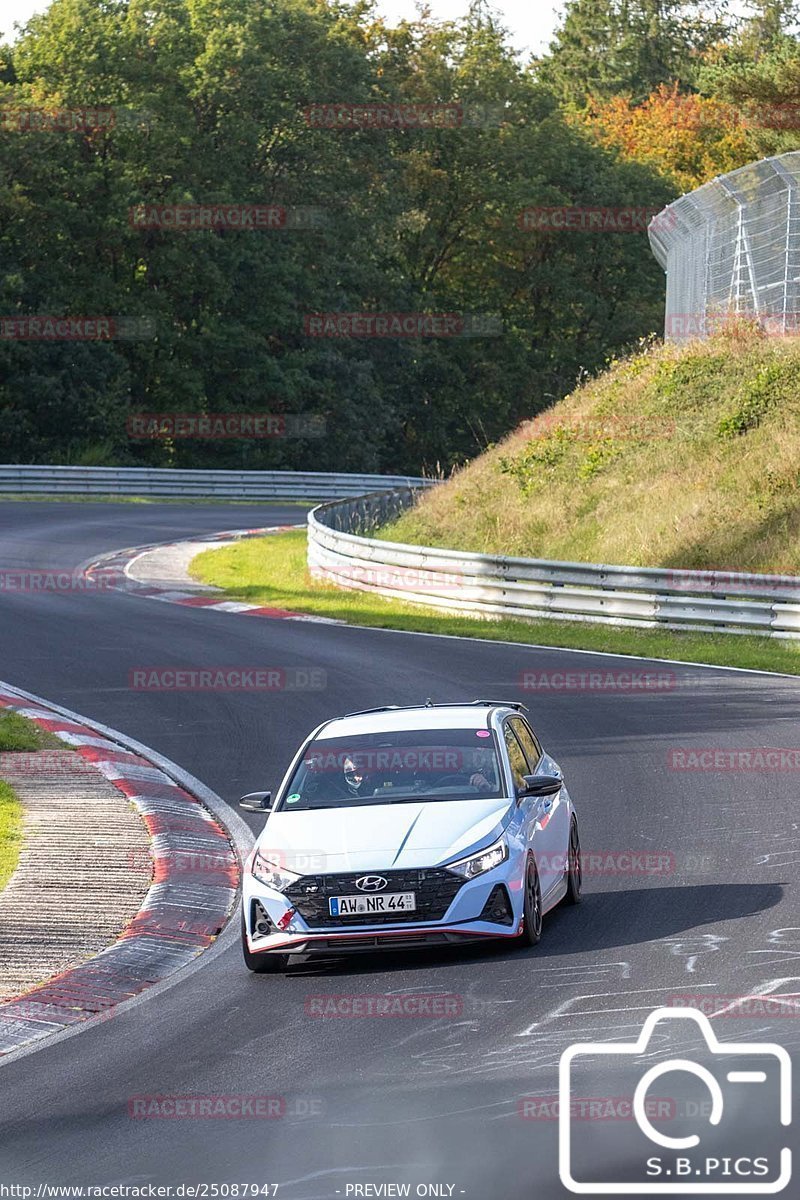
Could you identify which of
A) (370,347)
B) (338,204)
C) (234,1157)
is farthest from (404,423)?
(234,1157)

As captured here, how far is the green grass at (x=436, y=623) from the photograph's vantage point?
23.8 meters

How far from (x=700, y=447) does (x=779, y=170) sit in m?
5.48

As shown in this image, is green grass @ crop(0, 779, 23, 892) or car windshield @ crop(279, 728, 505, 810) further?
green grass @ crop(0, 779, 23, 892)

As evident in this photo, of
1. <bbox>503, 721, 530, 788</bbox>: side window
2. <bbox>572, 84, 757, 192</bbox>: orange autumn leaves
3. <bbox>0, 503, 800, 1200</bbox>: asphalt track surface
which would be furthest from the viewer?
<bbox>572, 84, 757, 192</bbox>: orange autumn leaves

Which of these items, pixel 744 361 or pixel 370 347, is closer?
pixel 744 361

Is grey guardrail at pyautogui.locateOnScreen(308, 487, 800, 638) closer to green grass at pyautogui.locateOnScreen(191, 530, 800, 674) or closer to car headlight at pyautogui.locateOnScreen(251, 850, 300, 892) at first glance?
green grass at pyautogui.locateOnScreen(191, 530, 800, 674)

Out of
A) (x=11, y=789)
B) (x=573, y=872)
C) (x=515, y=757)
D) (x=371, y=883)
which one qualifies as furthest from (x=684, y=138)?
(x=371, y=883)

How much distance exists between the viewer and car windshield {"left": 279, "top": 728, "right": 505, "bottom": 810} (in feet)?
35.3

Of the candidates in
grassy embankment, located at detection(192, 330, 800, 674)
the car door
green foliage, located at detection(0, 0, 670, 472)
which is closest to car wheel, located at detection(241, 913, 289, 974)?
the car door

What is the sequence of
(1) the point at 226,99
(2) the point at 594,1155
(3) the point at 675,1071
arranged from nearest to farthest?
(2) the point at 594,1155 < (3) the point at 675,1071 < (1) the point at 226,99

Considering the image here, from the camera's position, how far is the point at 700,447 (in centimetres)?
3331

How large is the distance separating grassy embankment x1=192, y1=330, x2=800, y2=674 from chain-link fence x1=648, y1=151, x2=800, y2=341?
2.43 feet

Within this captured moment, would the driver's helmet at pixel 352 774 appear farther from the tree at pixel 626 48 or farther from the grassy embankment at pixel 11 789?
the tree at pixel 626 48

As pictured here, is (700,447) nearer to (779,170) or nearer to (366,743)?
(779,170)
